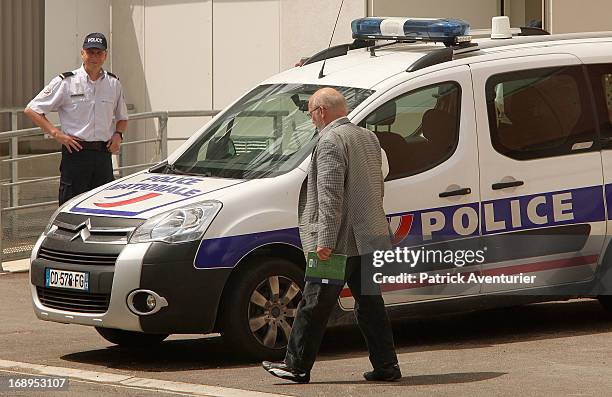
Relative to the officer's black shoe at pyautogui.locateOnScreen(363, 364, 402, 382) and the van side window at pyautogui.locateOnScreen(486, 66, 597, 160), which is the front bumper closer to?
the officer's black shoe at pyautogui.locateOnScreen(363, 364, 402, 382)

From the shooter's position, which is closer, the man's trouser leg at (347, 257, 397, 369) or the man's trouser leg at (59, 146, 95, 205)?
the man's trouser leg at (347, 257, 397, 369)

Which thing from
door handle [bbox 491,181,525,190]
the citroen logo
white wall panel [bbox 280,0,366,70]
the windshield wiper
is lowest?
the citroen logo

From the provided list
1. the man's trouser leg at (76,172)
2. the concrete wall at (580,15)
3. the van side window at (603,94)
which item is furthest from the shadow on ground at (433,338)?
the concrete wall at (580,15)

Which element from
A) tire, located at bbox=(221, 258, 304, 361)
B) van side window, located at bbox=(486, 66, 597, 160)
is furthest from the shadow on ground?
van side window, located at bbox=(486, 66, 597, 160)

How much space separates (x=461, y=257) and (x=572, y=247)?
2.80 feet

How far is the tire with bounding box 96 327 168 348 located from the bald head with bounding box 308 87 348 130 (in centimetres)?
206

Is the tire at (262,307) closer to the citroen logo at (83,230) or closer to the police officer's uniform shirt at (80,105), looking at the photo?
the citroen logo at (83,230)

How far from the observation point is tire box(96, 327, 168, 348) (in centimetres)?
955

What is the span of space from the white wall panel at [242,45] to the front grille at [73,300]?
10184mm

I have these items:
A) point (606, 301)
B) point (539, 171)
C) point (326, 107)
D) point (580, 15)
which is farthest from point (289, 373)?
point (580, 15)

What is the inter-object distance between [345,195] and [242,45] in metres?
11.6

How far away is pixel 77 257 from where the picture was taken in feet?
29.3

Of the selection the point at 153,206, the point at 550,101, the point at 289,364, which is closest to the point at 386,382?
the point at 289,364

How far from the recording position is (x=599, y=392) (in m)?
7.90
